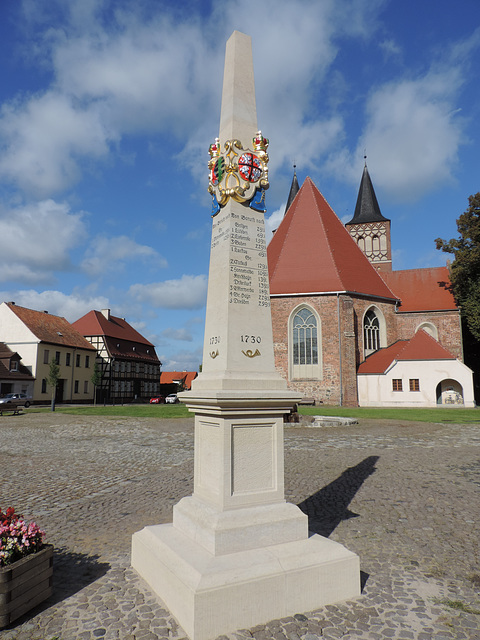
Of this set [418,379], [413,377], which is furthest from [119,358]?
[418,379]

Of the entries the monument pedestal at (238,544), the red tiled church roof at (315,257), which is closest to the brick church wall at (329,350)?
the red tiled church roof at (315,257)

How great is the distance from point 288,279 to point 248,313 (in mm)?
25963

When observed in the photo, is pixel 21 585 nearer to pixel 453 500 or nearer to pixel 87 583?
pixel 87 583

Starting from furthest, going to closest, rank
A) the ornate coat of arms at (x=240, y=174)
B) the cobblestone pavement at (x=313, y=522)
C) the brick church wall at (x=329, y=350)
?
1. the brick church wall at (x=329, y=350)
2. the ornate coat of arms at (x=240, y=174)
3. the cobblestone pavement at (x=313, y=522)

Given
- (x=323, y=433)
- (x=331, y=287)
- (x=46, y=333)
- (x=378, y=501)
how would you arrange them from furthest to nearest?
1. (x=46, y=333)
2. (x=331, y=287)
3. (x=323, y=433)
4. (x=378, y=501)

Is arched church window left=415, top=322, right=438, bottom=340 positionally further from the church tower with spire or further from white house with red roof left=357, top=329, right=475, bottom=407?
the church tower with spire

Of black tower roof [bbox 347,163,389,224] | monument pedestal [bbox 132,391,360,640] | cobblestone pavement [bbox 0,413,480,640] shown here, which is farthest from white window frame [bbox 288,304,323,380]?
monument pedestal [bbox 132,391,360,640]

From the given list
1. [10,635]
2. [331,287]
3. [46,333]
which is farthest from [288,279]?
[10,635]

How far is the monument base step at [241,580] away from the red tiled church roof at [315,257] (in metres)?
25.9

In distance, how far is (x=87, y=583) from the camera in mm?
3555

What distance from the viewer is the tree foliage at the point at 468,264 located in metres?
30.2

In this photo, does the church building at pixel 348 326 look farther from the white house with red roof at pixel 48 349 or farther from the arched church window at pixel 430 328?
the white house with red roof at pixel 48 349

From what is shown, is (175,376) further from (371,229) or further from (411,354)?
(411,354)

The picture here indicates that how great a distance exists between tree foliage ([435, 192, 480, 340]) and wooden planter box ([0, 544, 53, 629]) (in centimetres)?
3219
